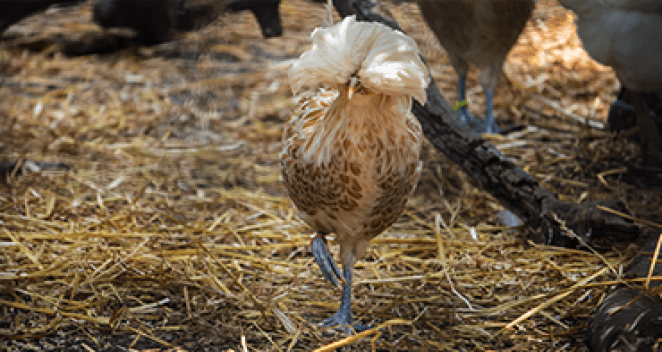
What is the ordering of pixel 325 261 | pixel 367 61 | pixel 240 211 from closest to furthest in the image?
pixel 367 61 → pixel 325 261 → pixel 240 211

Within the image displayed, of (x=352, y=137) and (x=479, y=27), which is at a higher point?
(x=352, y=137)

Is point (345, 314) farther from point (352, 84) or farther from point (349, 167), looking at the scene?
point (352, 84)

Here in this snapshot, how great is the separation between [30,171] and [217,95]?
45.3 inches

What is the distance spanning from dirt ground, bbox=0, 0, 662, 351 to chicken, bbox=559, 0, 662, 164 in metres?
0.46

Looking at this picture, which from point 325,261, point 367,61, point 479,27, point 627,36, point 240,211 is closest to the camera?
point 367,61

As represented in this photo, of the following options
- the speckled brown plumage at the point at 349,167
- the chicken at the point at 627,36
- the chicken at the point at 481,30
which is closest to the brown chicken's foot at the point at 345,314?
the speckled brown plumage at the point at 349,167

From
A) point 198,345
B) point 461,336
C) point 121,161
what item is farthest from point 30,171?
point 461,336

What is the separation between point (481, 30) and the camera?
9.22 feet

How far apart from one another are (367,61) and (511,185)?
1.17 meters

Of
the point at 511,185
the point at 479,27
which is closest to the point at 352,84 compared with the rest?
the point at 511,185

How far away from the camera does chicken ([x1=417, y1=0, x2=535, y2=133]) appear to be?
2.67 metres

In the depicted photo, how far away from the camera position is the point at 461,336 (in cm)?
166

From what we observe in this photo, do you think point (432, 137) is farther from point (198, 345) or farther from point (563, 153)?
point (198, 345)

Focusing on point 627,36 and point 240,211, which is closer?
point 627,36
